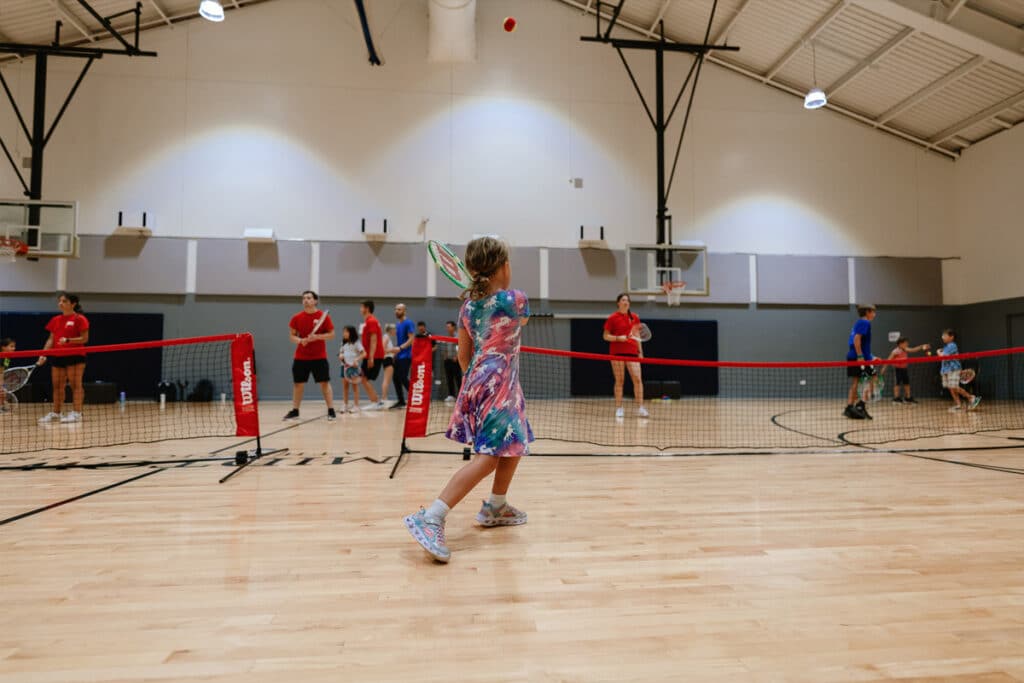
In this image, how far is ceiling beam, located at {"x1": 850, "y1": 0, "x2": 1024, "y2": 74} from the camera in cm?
1090

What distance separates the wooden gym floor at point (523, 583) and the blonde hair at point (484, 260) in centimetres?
125

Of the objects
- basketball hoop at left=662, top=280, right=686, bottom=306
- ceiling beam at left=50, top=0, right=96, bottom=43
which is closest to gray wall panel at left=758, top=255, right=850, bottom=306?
basketball hoop at left=662, top=280, right=686, bottom=306

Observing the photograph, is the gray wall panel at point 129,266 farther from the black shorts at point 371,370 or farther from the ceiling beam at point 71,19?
the black shorts at point 371,370

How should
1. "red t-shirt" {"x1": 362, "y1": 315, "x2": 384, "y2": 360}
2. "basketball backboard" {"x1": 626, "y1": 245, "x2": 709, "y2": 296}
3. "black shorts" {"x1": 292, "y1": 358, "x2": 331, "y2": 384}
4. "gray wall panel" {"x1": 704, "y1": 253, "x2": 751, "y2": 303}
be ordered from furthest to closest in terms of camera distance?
"gray wall panel" {"x1": 704, "y1": 253, "x2": 751, "y2": 303}
"basketball backboard" {"x1": 626, "y1": 245, "x2": 709, "y2": 296}
"red t-shirt" {"x1": 362, "y1": 315, "x2": 384, "y2": 360}
"black shorts" {"x1": 292, "y1": 358, "x2": 331, "y2": 384}

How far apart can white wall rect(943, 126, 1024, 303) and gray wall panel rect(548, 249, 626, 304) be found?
10039mm

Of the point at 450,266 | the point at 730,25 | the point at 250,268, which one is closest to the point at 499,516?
the point at 450,266

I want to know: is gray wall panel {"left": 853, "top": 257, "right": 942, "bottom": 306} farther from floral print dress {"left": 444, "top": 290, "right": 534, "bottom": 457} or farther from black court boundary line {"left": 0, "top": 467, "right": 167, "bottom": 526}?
black court boundary line {"left": 0, "top": 467, "right": 167, "bottom": 526}

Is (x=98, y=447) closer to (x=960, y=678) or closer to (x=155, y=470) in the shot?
(x=155, y=470)

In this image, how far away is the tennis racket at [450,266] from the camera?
2764 mm

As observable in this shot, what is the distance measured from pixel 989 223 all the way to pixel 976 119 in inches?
117

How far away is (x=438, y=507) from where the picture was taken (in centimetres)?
252

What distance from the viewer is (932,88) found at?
1336 cm

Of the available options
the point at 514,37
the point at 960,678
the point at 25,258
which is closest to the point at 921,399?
the point at 514,37

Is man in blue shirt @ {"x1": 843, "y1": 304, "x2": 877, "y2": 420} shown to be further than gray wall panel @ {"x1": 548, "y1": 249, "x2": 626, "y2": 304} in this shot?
No
